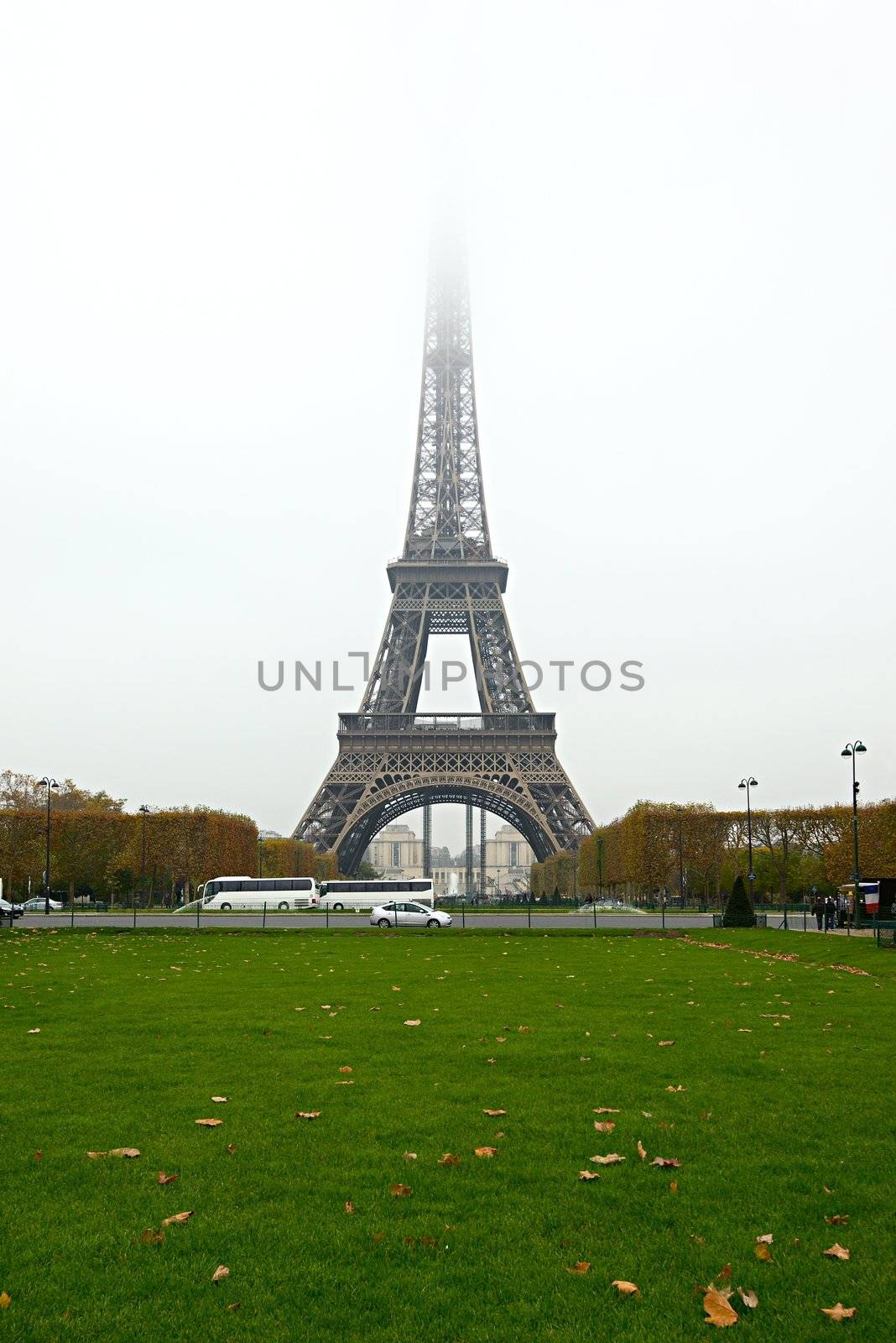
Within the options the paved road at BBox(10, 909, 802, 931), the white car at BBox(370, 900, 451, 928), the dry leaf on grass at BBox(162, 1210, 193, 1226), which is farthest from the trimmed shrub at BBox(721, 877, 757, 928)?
the dry leaf on grass at BBox(162, 1210, 193, 1226)

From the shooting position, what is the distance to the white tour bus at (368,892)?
66.5 metres

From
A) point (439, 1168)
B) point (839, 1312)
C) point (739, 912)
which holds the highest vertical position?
point (839, 1312)

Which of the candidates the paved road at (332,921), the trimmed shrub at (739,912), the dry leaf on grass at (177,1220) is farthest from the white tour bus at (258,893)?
the dry leaf on grass at (177,1220)

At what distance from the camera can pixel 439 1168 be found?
281 inches

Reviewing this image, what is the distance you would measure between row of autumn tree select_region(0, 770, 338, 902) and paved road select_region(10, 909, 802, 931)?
13.9 metres

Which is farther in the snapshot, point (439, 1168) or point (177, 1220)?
point (439, 1168)

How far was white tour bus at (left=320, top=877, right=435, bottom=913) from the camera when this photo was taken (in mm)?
66500

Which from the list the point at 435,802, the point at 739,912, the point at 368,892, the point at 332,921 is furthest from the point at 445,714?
the point at 739,912

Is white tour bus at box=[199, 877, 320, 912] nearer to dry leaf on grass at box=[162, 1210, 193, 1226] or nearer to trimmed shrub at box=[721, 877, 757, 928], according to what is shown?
trimmed shrub at box=[721, 877, 757, 928]

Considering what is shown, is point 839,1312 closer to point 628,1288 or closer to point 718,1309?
point 718,1309

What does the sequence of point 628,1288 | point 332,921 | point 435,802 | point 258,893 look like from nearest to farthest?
1. point 628,1288
2. point 332,921
3. point 258,893
4. point 435,802

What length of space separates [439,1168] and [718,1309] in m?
2.49

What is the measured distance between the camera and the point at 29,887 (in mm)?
72750

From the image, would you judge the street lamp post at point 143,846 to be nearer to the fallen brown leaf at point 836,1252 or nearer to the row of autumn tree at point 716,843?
the row of autumn tree at point 716,843
